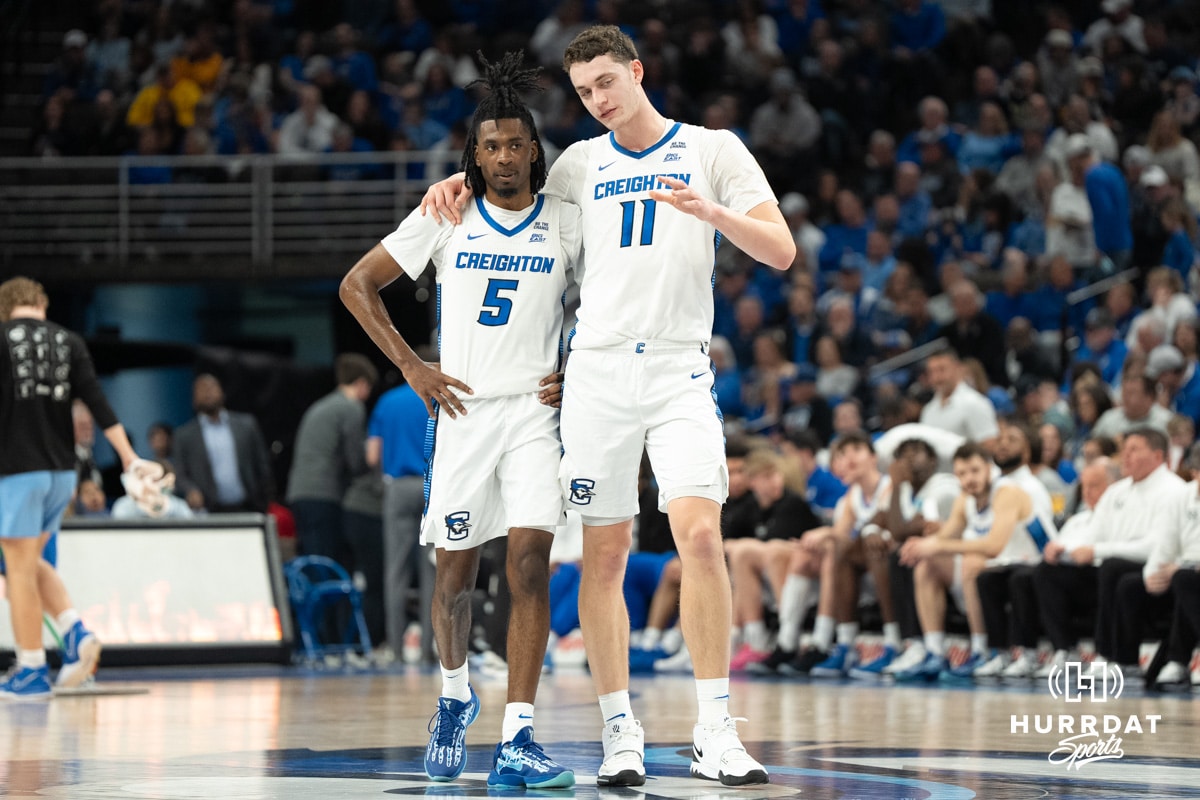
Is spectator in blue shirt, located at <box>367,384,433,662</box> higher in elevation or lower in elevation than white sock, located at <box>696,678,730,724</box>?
higher

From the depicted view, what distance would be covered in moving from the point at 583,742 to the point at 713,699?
1.57 meters

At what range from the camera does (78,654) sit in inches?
384

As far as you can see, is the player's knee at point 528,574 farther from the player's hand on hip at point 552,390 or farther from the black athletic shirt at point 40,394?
the black athletic shirt at point 40,394

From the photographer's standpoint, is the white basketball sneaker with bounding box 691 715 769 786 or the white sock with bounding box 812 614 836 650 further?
the white sock with bounding box 812 614 836 650

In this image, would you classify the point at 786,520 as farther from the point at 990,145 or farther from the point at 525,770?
the point at 525,770

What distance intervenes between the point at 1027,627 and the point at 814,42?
30.8 feet

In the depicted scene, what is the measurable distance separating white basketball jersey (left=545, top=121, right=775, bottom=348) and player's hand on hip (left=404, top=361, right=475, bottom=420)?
0.45 m

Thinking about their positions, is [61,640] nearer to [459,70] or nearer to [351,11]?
[459,70]

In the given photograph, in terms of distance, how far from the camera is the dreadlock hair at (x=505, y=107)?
225 inches

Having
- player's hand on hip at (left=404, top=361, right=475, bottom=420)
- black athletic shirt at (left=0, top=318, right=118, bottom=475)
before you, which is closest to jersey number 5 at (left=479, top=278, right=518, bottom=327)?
player's hand on hip at (left=404, top=361, right=475, bottom=420)

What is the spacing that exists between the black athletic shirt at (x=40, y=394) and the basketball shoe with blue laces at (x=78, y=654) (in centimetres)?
96

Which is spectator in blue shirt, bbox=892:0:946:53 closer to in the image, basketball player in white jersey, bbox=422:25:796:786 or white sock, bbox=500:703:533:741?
basketball player in white jersey, bbox=422:25:796:786

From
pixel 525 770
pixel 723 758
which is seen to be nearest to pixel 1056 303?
pixel 723 758

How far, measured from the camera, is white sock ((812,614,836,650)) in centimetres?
1169
